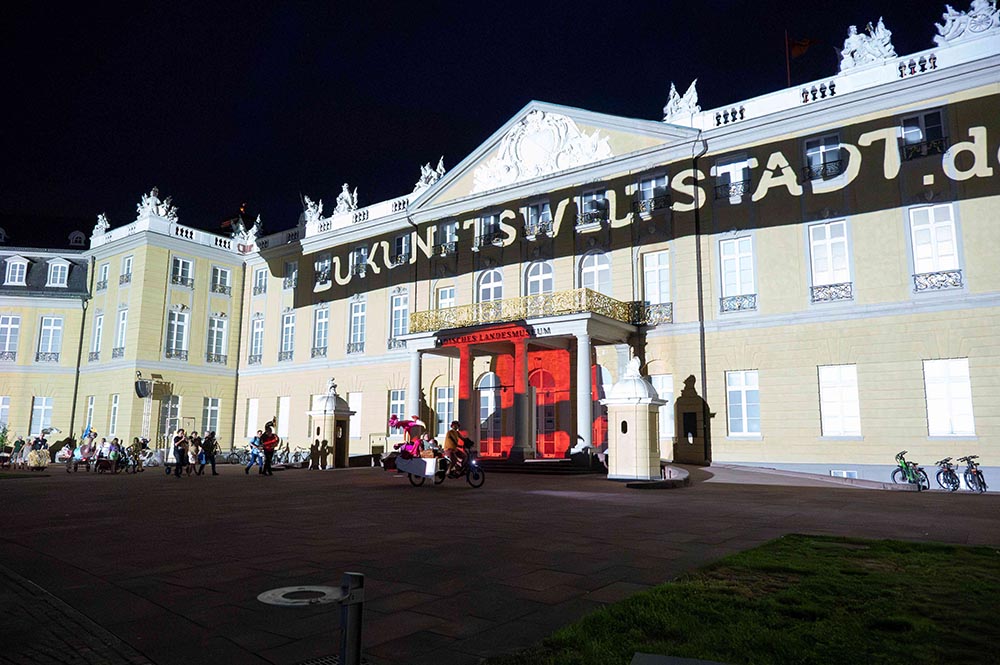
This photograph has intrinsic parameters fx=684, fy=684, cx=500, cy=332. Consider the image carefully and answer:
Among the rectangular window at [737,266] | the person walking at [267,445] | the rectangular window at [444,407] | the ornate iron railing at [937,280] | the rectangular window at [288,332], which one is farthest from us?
the rectangular window at [288,332]

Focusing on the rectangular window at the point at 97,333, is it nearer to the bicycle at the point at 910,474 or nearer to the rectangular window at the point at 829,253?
the rectangular window at the point at 829,253

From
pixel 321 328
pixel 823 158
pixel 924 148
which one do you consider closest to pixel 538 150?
pixel 823 158

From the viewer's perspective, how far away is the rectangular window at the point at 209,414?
122 feet

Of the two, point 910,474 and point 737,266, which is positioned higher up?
point 737,266

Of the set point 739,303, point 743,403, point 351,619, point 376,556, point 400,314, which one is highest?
point 400,314

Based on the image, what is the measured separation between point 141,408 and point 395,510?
28.4 meters

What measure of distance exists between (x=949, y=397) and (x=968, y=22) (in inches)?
423

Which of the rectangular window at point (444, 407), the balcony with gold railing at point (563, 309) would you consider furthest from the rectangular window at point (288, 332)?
the balcony with gold railing at point (563, 309)

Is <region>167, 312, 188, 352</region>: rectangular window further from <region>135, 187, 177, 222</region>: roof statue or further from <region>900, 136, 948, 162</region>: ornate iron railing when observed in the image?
<region>900, 136, 948, 162</region>: ornate iron railing

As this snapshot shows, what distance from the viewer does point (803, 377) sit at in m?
21.1

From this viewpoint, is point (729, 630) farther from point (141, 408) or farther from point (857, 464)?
point (141, 408)

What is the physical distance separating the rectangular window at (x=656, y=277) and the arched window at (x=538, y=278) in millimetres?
3956

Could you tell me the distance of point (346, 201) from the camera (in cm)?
3588

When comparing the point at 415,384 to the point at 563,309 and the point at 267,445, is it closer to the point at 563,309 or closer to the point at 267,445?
the point at 267,445
